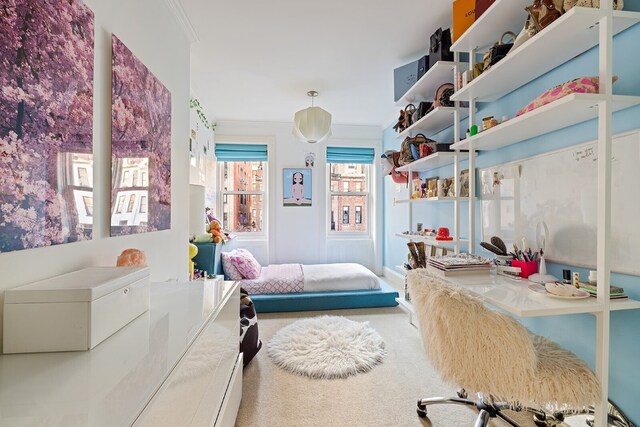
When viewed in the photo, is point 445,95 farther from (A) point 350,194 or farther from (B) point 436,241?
(A) point 350,194

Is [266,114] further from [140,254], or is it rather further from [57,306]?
[57,306]

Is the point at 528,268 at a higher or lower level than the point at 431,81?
lower

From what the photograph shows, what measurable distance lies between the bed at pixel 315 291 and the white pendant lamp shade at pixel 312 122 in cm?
162

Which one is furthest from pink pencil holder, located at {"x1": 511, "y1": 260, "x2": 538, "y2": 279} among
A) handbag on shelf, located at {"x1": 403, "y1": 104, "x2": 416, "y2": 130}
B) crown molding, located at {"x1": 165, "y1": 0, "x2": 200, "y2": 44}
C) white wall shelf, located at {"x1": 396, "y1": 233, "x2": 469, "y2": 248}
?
crown molding, located at {"x1": 165, "y1": 0, "x2": 200, "y2": 44}

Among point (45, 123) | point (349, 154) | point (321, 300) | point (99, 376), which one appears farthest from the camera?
point (349, 154)

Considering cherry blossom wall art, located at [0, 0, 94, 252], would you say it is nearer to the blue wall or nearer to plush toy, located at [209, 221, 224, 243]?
plush toy, located at [209, 221, 224, 243]

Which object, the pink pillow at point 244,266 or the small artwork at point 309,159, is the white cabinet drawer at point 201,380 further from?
the small artwork at point 309,159

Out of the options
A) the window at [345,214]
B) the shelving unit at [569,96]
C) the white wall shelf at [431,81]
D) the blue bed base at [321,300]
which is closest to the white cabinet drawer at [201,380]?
the shelving unit at [569,96]

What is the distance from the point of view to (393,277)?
419cm

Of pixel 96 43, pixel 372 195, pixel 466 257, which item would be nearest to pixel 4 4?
pixel 96 43

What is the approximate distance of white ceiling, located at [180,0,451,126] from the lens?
1.87 meters

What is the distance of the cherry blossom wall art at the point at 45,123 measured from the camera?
28.0 inches

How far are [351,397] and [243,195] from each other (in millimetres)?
3493

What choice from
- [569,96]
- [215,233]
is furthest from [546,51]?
[215,233]
